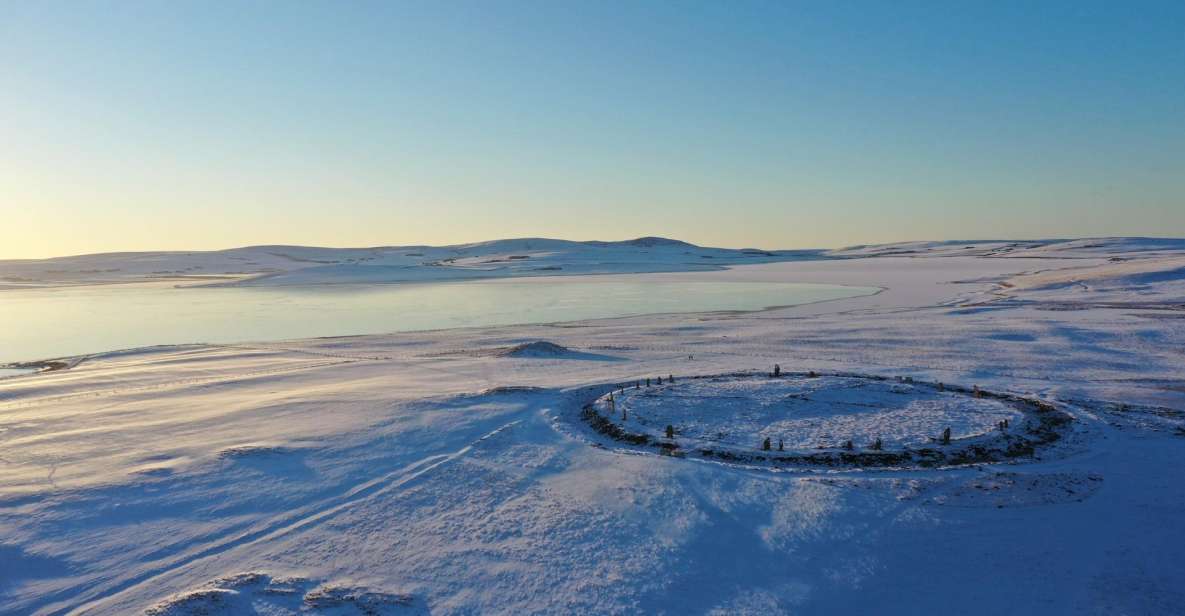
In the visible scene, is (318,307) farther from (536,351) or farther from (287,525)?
(287,525)

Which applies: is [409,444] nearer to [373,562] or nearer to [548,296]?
[373,562]

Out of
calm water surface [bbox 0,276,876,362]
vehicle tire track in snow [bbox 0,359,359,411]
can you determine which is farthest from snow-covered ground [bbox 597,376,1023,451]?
calm water surface [bbox 0,276,876,362]

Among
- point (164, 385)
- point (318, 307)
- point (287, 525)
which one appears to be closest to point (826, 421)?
point (287, 525)

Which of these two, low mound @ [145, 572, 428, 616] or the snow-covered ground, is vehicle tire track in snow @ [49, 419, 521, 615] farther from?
the snow-covered ground

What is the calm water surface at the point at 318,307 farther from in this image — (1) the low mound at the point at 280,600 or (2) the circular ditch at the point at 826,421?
(1) the low mound at the point at 280,600

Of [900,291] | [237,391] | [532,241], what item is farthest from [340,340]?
[532,241]

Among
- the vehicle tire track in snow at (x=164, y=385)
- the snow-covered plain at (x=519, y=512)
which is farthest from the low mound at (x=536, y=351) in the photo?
the vehicle tire track in snow at (x=164, y=385)
